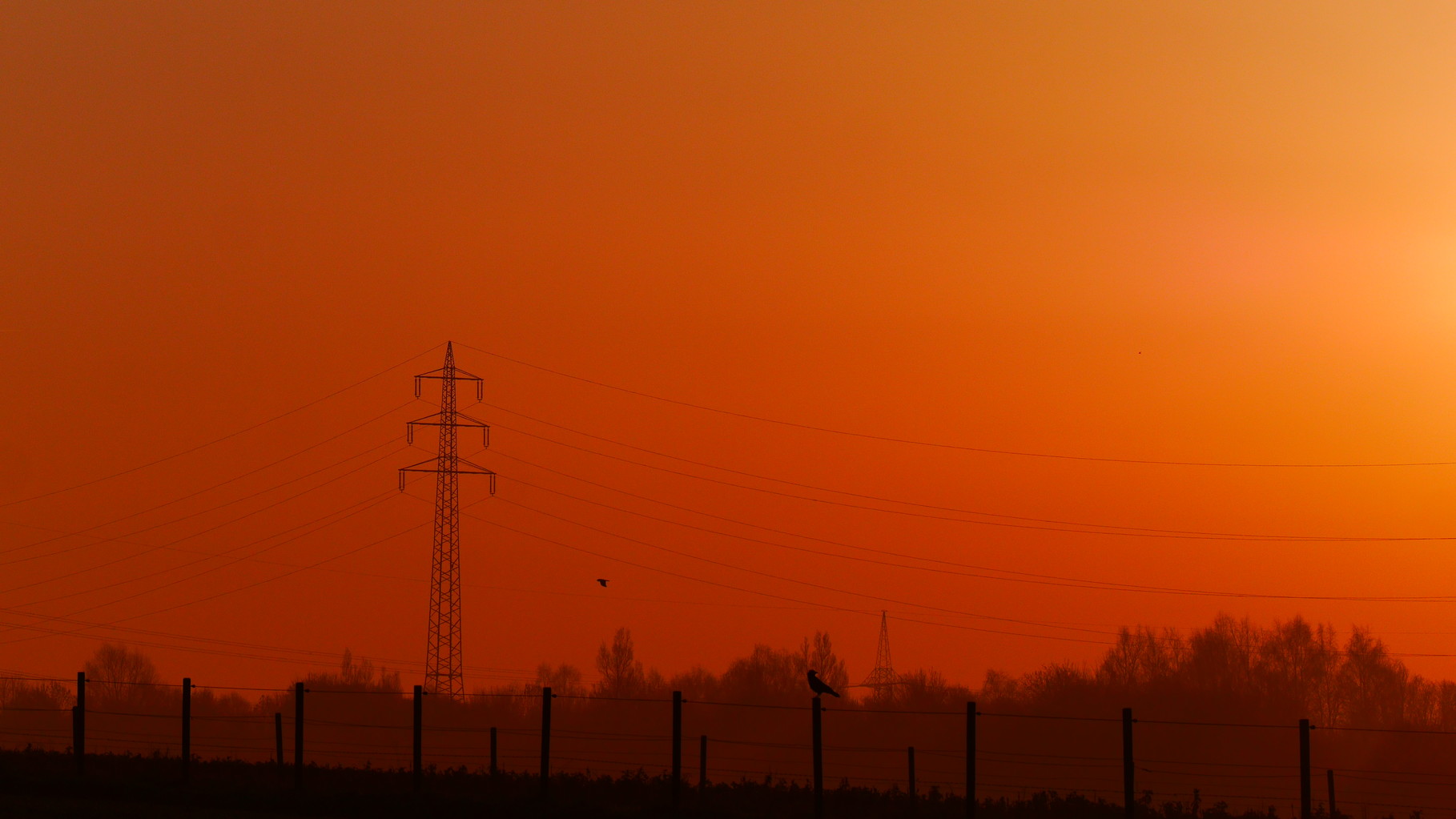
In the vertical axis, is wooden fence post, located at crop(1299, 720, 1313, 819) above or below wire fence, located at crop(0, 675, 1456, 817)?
above

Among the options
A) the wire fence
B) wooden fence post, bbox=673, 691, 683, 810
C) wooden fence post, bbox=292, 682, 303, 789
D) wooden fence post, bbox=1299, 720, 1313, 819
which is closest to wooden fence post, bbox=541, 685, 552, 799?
wooden fence post, bbox=673, 691, 683, 810

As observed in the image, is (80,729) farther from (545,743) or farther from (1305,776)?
(1305,776)

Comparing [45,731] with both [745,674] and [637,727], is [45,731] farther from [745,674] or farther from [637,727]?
[745,674]

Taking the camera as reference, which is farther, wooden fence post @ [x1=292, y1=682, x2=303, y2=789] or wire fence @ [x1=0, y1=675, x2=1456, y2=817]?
wire fence @ [x1=0, y1=675, x2=1456, y2=817]

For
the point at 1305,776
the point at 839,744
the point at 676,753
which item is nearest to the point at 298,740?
the point at 676,753

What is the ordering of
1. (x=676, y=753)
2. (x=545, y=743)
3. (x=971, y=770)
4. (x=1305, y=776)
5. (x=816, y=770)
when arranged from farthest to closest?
(x=545, y=743)
(x=676, y=753)
(x=971, y=770)
(x=816, y=770)
(x=1305, y=776)

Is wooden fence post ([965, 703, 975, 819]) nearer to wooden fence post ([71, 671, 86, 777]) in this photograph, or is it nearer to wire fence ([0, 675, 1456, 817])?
wooden fence post ([71, 671, 86, 777])

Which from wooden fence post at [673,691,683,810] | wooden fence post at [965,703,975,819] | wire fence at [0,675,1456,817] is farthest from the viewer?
wire fence at [0,675,1456,817]

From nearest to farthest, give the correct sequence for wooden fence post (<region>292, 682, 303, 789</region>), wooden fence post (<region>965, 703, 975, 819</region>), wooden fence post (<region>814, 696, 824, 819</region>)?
wooden fence post (<region>965, 703, 975, 819</region>) < wooden fence post (<region>814, 696, 824, 819</region>) < wooden fence post (<region>292, 682, 303, 789</region>)

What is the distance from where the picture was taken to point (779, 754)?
10094 cm

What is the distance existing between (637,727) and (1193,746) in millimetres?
38575

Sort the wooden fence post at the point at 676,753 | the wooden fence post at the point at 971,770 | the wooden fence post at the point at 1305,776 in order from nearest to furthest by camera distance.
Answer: the wooden fence post at the point at 1305,776
the wooden fence post at the point at 971,770
the wooden fence post at the point at 676,753

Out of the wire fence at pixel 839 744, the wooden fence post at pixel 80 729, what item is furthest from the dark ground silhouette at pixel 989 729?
the wooden fence post at pixel 80 729

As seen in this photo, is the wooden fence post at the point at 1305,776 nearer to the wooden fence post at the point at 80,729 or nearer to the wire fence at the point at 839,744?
the wooden fence post at the point at 80,729
